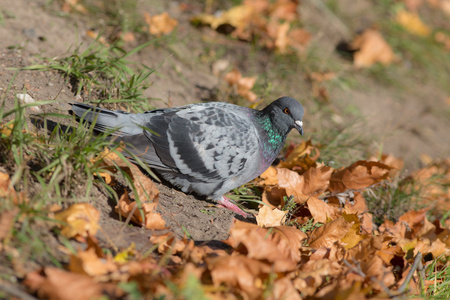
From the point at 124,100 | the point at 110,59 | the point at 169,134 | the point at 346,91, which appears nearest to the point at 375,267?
the point at 169,134

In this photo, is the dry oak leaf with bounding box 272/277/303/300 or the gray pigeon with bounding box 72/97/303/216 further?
the gray pigeon with bounding box 72/97/303/216

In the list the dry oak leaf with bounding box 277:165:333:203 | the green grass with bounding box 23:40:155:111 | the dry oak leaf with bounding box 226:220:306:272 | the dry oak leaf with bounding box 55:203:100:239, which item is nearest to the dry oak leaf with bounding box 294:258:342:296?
the dry oak leaf with bounding box 226:220:306:272

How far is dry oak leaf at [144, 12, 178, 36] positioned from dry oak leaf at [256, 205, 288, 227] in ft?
10.2

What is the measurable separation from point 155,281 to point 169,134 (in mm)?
1579

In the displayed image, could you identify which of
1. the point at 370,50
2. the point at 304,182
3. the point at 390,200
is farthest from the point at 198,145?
the point at 370,50

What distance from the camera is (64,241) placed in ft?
7.79

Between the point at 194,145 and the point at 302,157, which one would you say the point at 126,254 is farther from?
the point at 302,157

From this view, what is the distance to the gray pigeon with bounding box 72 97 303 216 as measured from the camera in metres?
3.55

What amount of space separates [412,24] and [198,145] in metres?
6.92

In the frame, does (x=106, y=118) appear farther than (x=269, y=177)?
No

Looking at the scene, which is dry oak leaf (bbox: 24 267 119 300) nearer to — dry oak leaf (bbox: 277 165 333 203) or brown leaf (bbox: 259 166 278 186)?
dry oak leaf (bbox: 277 165 333 203)

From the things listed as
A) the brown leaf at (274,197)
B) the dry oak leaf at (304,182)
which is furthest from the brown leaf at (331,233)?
the brown leaf at (274,197)

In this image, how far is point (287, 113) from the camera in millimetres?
3887

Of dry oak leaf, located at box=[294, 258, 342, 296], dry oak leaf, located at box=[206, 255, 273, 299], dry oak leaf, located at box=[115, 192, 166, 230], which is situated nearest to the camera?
dry oak leaf, located at box=[206, 255, 273, 299]
